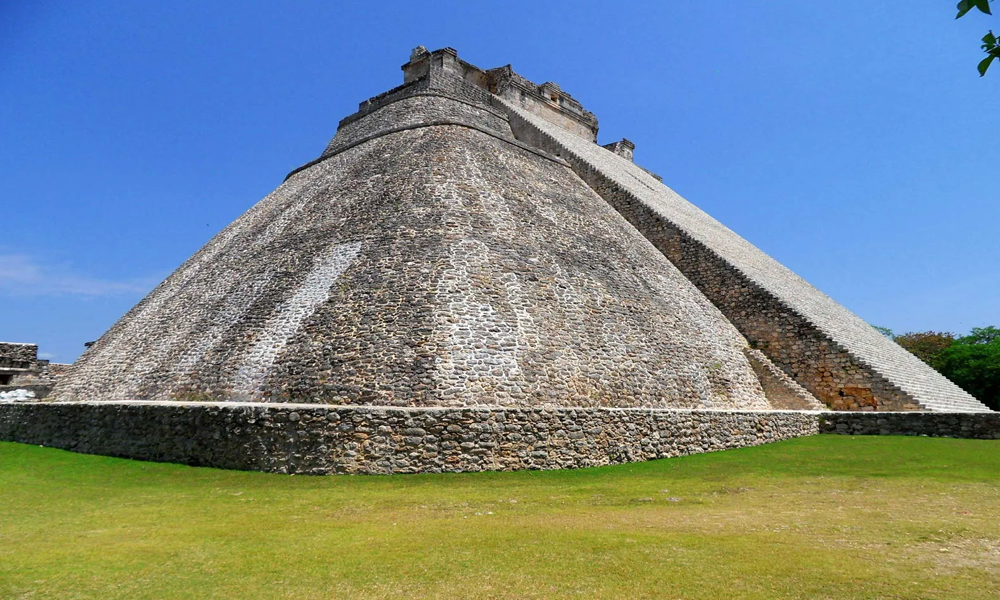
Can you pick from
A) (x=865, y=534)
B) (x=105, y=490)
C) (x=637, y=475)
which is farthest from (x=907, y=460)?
(x=105, y=490)

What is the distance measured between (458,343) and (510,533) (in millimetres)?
4440

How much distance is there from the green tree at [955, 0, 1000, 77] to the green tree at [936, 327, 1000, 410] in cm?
2811

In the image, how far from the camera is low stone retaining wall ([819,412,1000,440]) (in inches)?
440

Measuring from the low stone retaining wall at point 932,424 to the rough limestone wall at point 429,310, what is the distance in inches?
84.0

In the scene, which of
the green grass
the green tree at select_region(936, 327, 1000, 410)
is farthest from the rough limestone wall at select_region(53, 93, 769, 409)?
the green tree at select_region(936, 327, 1000, 410)

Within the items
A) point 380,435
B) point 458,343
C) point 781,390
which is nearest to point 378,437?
point 380,435

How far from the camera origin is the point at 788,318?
44.6ft

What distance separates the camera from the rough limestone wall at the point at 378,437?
25.0 ft

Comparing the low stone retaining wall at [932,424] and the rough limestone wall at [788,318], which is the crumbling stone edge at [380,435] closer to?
the low stone retaining wall at [932,424]

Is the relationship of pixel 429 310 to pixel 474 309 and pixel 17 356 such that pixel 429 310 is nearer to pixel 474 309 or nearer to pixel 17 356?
pixel 474 309

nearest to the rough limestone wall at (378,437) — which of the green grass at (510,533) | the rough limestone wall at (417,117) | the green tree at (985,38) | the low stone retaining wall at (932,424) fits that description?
the green grass at (510,533)

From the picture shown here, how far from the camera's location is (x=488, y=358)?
9.12 m

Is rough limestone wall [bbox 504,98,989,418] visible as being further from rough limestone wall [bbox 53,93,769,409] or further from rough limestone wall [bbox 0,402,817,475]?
rough limestone wall [bbox 0,402,817,475]

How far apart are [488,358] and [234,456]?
3.71 m
